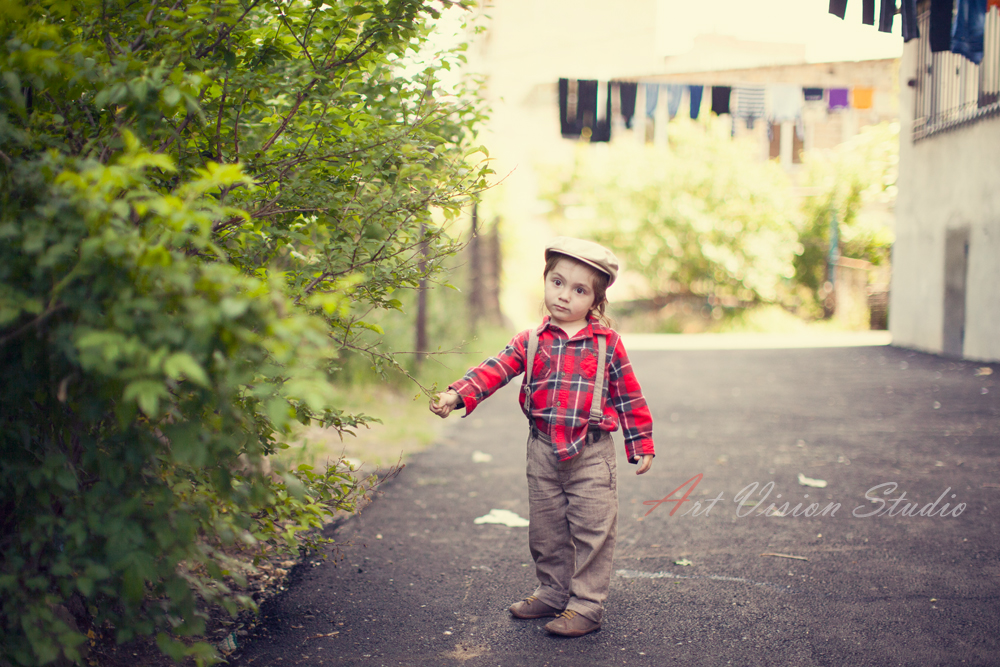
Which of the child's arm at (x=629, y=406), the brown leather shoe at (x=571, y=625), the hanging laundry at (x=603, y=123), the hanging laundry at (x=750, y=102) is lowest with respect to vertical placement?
the brown leather shoe at (x=571, y=625)

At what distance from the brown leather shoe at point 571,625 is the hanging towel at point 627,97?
10.5 m

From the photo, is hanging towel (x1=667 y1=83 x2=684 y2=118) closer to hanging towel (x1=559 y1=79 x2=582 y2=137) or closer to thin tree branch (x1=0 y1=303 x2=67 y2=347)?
hanging towel (x1=559 y1=79 x2=582 y2=137)

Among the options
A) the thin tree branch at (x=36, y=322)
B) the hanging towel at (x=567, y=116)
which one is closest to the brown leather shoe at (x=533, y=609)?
the thin tree branch at (x=36, y=322)

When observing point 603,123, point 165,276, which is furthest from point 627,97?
point 165,276

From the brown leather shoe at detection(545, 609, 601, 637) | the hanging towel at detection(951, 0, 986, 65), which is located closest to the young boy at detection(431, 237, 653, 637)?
the brown leather shoe at detection(545, 609, 601, 637)

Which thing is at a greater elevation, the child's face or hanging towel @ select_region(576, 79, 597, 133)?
hanging towel @ select_region(576, 79, 597, 133)

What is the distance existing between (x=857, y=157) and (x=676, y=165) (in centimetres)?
507

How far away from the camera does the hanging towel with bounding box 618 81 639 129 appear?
12.2 meters

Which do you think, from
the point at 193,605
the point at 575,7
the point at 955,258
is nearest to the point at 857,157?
the point at 955,258

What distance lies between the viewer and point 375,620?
304 cm

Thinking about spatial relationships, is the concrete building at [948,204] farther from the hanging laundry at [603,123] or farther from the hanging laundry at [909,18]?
the hanging laundry at [603,123]

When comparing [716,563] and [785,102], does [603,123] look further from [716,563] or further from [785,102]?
[716,563]

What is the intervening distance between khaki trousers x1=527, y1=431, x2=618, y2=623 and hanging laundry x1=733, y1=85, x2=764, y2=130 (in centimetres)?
1286

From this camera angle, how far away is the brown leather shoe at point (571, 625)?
9.37 ft
